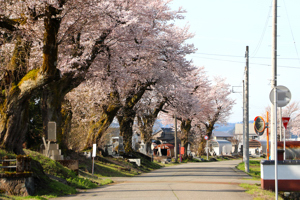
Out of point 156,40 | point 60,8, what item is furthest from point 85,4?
point 156,40

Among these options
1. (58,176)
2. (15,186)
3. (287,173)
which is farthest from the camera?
(58,176)

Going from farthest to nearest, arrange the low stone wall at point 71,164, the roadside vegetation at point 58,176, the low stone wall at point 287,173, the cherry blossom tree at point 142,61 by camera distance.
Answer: the cherry blossom tree at point 142,61 → the low stone wall at point 71,164 → the low stone wall at point 287,173 → the roadside vegetation at point 58,176

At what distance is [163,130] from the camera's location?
318 feet

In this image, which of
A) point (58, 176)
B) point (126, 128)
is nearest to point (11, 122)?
point (58, 176)

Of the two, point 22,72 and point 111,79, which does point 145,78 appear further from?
point 22,72

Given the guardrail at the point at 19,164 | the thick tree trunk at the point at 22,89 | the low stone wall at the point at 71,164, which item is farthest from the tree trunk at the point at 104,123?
the guardrail at the point at 19,164

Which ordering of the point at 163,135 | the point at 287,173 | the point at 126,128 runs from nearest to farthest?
the point at 287,173 < the point at 126,128 < the point at 163,135

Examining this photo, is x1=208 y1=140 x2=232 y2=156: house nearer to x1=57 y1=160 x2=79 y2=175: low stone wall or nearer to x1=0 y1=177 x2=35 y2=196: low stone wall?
x1=57 y1=160 x2=79 y2=175: low stone wall

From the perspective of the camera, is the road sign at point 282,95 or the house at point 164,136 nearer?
the road sign at point 282,95

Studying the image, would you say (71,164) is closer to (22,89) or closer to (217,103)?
(22,89)

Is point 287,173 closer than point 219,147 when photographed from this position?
Yes

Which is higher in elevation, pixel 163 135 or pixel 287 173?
pixel 163 135

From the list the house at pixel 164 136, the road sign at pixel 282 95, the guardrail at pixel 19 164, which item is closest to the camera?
the road sign at pixel 282 95

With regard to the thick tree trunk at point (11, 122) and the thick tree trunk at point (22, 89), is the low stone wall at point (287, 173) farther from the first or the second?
the thick tree trunk at point (11, 122)
